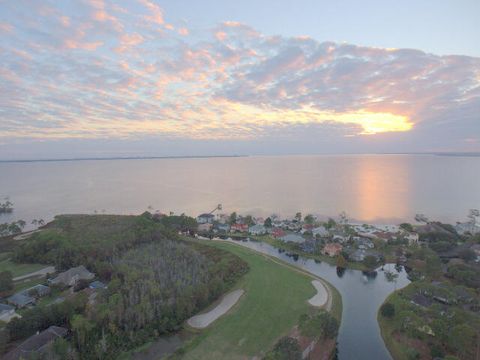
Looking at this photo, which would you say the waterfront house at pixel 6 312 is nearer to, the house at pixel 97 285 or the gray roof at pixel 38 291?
the gray roof at pixel 38 291

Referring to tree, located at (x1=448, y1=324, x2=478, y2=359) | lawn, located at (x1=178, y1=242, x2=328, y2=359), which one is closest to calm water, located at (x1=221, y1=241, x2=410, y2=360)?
lawn, located at (x1=178, y1=242, x2=328, y2=359)

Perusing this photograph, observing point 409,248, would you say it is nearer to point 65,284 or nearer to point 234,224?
point 234,224

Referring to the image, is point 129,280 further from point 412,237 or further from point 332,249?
point 412,237

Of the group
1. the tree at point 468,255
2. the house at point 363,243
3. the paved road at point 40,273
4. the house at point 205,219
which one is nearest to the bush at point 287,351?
the paved road at point 40,273

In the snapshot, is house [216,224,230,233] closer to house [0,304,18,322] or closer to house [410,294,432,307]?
house [410,294,432,307]

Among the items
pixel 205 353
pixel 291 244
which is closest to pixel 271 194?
pixel 291 244
